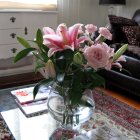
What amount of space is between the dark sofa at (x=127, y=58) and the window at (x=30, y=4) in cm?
92

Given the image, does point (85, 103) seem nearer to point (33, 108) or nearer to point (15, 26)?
point (33, 108)

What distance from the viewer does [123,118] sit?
1.79 metres

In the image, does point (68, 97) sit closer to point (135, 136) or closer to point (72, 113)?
point (72, 113)

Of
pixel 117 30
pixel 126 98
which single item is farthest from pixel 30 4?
pixel 126 98

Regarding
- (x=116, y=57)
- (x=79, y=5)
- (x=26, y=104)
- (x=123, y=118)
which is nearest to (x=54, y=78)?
(x=116, y=57)

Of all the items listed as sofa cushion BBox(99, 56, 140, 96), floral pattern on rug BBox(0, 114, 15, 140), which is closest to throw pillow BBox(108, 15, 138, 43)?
sofa cushion BBox(99, 56, 140, 96)

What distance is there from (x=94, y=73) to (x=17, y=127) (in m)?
0.52

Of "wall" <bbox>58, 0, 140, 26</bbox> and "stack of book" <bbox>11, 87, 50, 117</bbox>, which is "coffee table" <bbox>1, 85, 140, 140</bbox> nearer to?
"stack of book" <bbox>11, 87, 50, 117</bbox>

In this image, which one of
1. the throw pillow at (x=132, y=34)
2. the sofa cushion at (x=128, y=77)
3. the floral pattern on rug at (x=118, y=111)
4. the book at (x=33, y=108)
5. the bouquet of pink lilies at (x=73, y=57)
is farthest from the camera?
the throw pillow at (x=132, y=34)

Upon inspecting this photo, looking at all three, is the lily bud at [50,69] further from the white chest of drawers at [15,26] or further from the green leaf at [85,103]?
the white chest of drawers at [15,26]

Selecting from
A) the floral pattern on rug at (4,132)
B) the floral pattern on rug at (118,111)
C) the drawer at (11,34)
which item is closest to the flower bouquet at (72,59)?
the floral pattern on rug at (4,132)

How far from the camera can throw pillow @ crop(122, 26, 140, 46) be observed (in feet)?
9.14

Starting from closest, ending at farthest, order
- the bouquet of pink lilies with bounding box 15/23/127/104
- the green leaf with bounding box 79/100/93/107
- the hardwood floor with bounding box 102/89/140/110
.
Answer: the bouquet of pink lilies with bounding box 15/23/127/104 → the green leaf with bounding box 79/100/93/107 → the hardwood floor with bounding box 102/89/140/110

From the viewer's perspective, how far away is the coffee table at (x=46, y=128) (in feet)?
3.63
